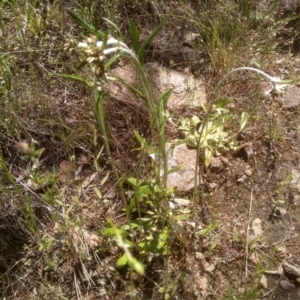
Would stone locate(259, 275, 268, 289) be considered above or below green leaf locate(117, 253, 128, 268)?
below

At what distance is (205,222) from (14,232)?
35.7 inches

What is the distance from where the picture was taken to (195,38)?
2469mm

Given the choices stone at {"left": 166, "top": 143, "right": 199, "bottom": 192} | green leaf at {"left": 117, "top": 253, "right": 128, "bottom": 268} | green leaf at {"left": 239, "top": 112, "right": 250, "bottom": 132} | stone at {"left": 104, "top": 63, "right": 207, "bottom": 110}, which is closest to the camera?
green leaf at {"left": 117, "top": 253, "right": 128, "bottom": 268}

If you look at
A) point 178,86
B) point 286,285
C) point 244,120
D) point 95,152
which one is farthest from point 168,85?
point 286,285

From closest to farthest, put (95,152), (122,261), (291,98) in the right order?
(122,261) < (95,152) < (291,98)

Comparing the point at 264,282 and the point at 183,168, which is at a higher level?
the point at 183,168

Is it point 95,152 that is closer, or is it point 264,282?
point 264,282

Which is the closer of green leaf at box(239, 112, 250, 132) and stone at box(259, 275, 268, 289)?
stone at box(259, 275, 268, 289)

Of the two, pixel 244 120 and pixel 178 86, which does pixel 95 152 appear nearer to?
pixel 178 86

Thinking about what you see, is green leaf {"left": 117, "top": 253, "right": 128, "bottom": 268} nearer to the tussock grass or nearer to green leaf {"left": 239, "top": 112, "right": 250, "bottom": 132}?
the tussock grass

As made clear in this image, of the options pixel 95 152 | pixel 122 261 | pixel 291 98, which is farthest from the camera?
pixel 291 98

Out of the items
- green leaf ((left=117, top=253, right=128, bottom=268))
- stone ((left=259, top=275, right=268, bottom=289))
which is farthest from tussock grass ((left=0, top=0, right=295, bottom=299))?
stone ((left=259, top=275, right=268, bottom=289))

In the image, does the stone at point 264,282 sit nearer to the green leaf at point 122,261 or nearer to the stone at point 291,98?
Result: the green leaf at point 122,261

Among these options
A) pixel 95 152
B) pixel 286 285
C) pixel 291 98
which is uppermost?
pixel 291 98
